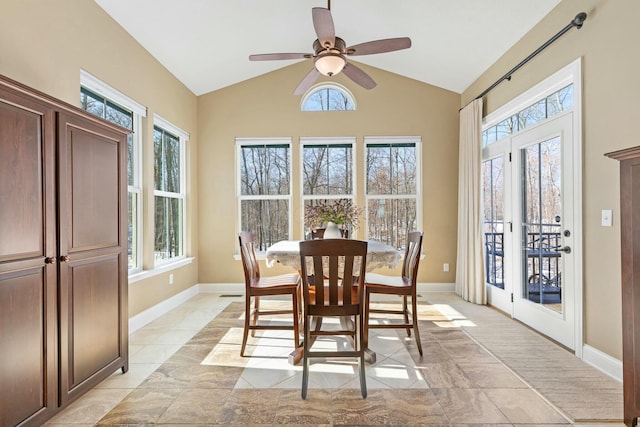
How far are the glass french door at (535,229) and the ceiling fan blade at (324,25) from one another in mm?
2083

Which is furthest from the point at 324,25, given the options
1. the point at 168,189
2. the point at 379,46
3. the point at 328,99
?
the point at 168,189

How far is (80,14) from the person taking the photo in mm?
2941

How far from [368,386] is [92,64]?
334 centimetres

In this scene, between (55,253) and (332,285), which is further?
(332,285)

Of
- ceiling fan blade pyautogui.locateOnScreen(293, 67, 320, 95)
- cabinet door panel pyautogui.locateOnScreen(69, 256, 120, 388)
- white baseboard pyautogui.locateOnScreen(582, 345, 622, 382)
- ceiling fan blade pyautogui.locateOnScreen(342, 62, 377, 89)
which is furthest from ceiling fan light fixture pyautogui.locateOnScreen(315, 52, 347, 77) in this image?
white baseboard pyautogui.locateOnScreen(582, 345, 622, 382)

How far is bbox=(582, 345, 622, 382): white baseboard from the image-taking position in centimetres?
253

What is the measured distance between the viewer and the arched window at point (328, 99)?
17.8 feet

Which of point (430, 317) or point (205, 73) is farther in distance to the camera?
point (205, 73)

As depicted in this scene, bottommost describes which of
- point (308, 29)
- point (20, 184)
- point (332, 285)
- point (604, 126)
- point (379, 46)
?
point (332, 285)

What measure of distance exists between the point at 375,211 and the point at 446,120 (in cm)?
168

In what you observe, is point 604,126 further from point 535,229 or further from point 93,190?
point 93,190

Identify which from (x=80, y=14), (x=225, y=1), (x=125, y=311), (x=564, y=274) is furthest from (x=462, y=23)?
(x=125, y=311)

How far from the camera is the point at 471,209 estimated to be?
4.82m

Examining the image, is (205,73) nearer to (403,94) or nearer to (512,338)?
(403,94)
